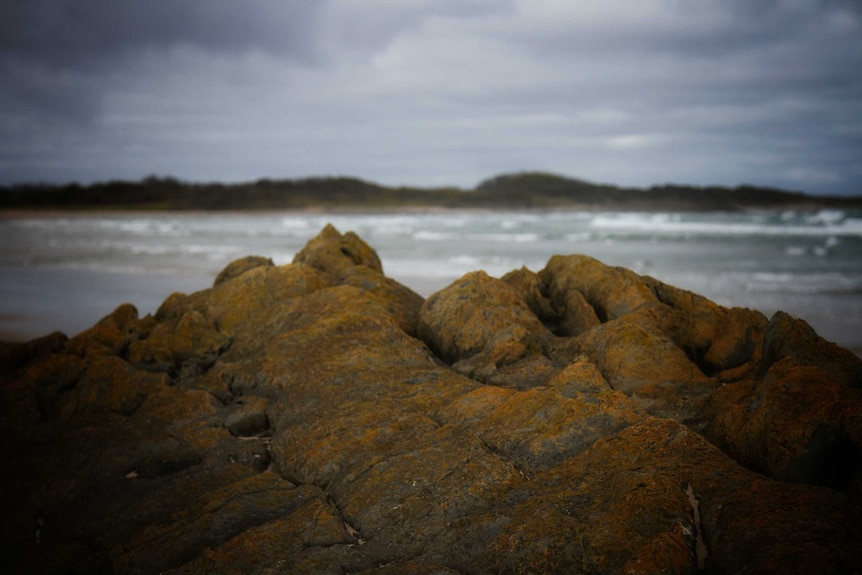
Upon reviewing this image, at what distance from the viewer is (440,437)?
12.9 feet

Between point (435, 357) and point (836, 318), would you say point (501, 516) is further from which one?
point (836, 318)

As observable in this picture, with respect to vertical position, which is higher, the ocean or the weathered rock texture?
the weathered rock texture

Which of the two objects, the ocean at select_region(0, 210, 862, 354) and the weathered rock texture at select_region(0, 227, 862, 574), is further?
the ocean at select_region(0, 210, 862, 354)

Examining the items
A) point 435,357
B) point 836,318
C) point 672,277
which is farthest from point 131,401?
point 672,277

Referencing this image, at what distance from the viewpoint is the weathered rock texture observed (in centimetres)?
285

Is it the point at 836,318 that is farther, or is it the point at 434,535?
the point at 836,318

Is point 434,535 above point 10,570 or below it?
above

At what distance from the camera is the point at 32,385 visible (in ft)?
18.5

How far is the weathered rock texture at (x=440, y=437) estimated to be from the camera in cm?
285

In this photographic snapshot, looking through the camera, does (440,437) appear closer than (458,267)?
Yes

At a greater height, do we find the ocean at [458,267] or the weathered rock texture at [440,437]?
the weathered rock texture at [440,437]

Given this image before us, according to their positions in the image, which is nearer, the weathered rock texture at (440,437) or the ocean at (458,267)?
the weathered rock texture at (440,437)

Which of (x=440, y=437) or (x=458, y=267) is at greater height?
(x=440, y=437)

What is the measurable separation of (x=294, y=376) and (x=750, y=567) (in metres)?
3.73
